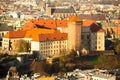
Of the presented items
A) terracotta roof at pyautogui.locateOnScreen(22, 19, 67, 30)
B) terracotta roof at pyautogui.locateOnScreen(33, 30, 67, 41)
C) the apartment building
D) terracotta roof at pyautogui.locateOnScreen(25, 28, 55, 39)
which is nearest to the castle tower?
the apartment building

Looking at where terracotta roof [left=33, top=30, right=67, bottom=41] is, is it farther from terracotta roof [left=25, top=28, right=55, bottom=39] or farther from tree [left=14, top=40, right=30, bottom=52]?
tree [left=14, top=40, right=30, bottom=52]

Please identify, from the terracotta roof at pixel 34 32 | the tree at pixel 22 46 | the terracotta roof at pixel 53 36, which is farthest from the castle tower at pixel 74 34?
the tree at pixel 22 46

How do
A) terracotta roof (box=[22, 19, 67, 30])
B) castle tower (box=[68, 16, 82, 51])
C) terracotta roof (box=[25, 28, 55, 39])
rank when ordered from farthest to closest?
terracotta roof (box=[22, 19, 67, 30])
terracotta roof (box=[25, 28, 55, 39])
castle tower (box=[68, 16, 82, 51])

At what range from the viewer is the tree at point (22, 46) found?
40625mm

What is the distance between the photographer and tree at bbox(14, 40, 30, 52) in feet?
133

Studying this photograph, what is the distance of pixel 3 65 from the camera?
1410 inches

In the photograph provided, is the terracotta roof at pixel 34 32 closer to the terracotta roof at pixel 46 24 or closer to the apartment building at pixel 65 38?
the apartment building at pixel 65 38

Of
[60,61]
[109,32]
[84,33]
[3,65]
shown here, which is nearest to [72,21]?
[84,33]

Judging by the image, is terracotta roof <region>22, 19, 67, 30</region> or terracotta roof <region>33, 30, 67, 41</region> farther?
terracotta roof <region>22, 19, 67, 30</region>

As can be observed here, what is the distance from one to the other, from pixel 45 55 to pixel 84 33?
182 inches

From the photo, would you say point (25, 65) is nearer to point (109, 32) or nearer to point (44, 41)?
point (44, 41)

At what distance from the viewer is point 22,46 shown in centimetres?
4078

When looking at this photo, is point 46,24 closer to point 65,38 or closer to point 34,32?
point 34,32

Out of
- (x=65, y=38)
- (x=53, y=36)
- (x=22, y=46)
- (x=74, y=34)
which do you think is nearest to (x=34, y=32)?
(x=53, y=36)
